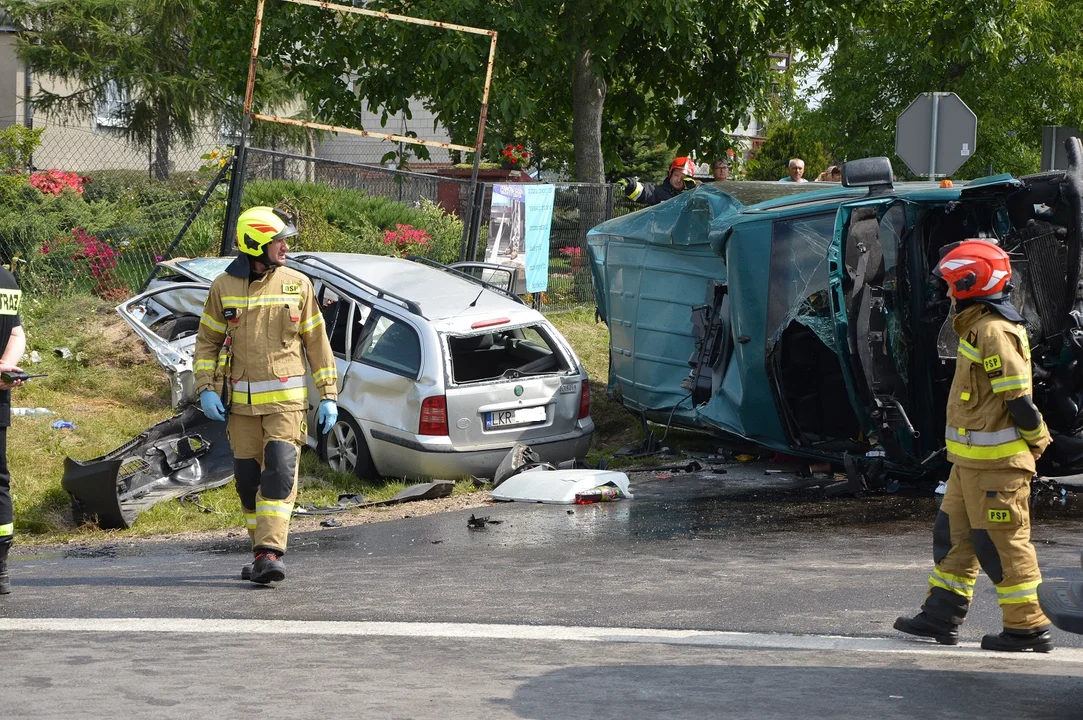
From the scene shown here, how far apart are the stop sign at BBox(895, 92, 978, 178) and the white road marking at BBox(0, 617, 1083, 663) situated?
957cm

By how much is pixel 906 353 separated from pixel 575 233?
861 centimetres

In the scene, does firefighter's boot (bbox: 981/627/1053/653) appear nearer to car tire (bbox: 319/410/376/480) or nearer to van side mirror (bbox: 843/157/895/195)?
van side mirror (bbox: 843/157/895/195)

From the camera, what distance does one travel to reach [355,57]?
1794 centimetres

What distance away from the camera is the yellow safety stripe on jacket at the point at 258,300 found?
659 centimetres

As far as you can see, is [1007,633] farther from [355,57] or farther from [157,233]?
[355,57]

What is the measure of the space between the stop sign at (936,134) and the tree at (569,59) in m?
3.77

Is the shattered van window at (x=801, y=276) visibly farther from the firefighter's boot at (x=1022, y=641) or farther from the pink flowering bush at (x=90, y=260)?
the pink flowering bush at (x=90, y=260)

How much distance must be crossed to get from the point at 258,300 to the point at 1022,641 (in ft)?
12.7

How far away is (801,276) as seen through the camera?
28.8 ft

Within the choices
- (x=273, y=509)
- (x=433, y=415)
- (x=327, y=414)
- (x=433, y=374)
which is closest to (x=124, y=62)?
(x=433, y=374)

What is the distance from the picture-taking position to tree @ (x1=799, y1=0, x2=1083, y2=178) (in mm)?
23859

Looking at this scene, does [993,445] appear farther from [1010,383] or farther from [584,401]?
[584,401]

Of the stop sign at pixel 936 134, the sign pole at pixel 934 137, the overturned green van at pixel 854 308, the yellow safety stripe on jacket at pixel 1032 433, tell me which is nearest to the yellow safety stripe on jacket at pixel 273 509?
the yellow safety stripe on jacket at pixel 1032 433

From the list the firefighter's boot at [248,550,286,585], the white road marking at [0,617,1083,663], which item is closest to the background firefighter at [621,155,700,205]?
the firefighter's boot at [248,550,286,585]
